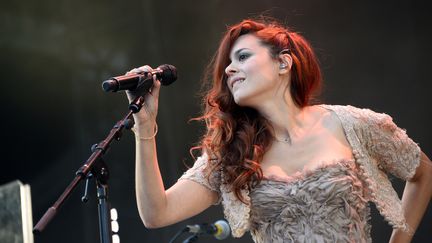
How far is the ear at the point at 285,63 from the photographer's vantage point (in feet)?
9.61

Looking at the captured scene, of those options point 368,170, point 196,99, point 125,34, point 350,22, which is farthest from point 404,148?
point 125,34

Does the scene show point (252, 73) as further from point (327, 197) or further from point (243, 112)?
point (327, 197)

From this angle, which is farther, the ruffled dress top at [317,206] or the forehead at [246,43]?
the forehead at [246,43]

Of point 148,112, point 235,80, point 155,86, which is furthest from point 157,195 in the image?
point 235,80

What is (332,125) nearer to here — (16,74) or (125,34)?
(125,34)

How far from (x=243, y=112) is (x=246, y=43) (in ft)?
0.92

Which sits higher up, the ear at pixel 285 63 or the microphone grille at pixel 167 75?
the ear at pixel 285 63

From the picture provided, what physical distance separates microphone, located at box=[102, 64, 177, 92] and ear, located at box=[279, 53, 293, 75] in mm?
637

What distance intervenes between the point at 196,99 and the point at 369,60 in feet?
3.61

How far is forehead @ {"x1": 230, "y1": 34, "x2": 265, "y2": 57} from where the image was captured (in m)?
2.90

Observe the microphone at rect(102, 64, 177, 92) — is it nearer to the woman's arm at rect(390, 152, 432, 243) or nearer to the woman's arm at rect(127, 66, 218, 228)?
the woman's arm at rect(127, 66, 218, 228)

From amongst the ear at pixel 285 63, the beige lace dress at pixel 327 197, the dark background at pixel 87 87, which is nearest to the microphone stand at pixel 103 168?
the beige lace dress at pixel 327 197

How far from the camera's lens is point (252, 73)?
281cm

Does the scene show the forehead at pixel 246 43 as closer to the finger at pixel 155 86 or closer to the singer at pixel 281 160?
the singer at pixel 281 160
